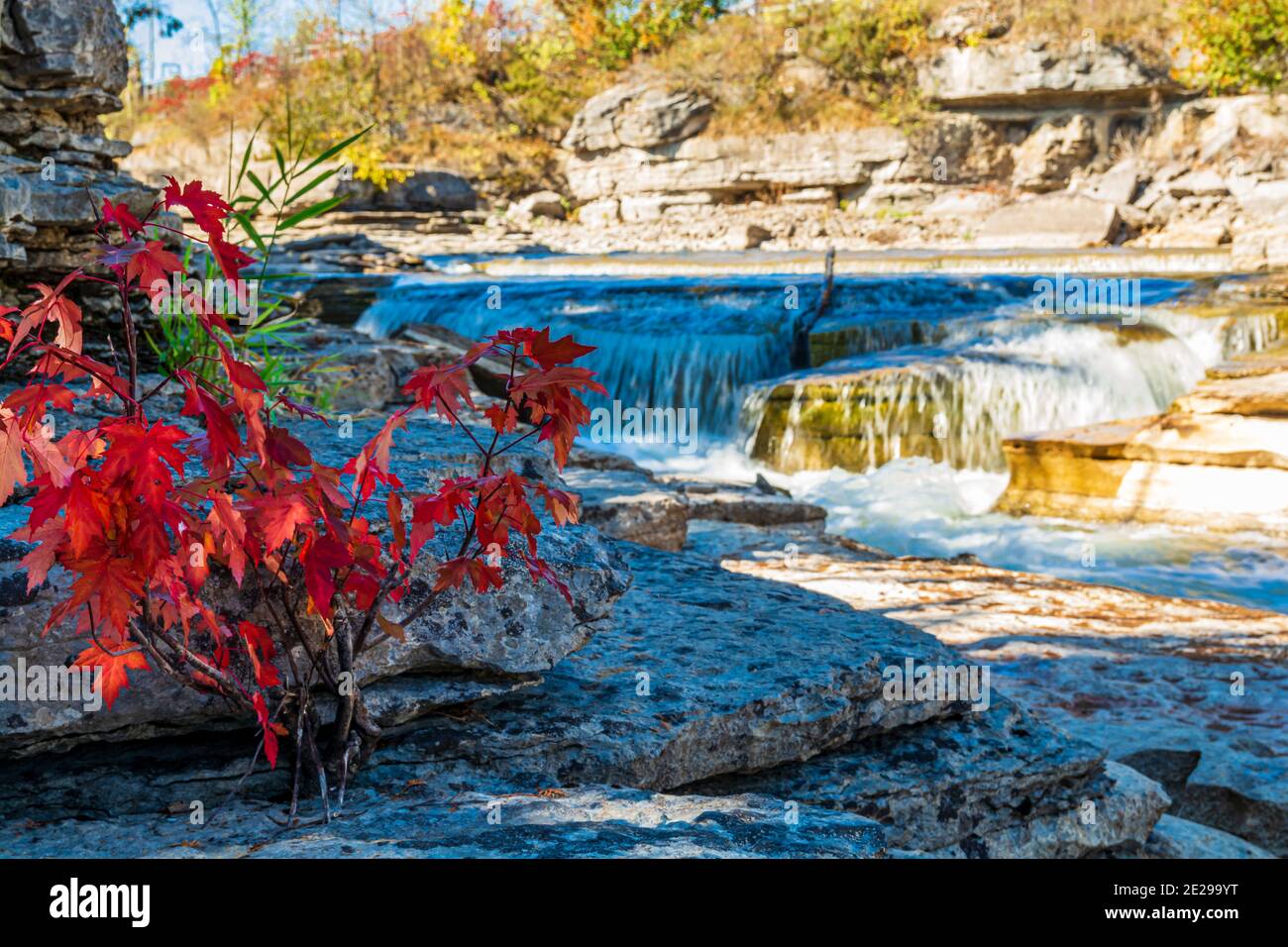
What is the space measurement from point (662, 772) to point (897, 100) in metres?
23.8

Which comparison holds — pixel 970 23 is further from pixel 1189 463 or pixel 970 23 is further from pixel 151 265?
pixel 151 265

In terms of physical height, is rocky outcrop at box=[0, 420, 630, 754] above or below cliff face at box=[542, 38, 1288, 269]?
below

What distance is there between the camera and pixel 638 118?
24.8m

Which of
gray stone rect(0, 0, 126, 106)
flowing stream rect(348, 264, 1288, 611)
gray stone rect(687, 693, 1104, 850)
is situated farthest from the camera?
flowing stream rect(348, 264, 1288, 611)

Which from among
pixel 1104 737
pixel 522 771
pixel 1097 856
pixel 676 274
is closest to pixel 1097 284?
pixel 676 274

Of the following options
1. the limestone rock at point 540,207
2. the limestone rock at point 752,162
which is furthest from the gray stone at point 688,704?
the limestone rock at point 540,207

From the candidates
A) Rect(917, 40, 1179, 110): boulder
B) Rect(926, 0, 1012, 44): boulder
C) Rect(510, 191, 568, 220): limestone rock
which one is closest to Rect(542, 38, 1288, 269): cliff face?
Rect(917, 40, 1179, 110): boulder

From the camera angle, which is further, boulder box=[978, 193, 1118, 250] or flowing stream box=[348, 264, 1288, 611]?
boulder box=[978, 193, 1118, 250]

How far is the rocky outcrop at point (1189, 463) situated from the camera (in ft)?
26.2

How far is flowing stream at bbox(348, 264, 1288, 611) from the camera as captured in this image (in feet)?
25.8

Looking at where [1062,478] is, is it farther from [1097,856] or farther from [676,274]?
[676,274]

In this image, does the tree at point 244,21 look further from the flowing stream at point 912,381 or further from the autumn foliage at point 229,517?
the autumn foliage at point 229,517

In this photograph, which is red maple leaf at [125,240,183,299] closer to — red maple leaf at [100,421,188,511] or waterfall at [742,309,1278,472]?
red maple leaf at [100,421,188,511]

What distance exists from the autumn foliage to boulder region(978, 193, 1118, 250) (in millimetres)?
18492
